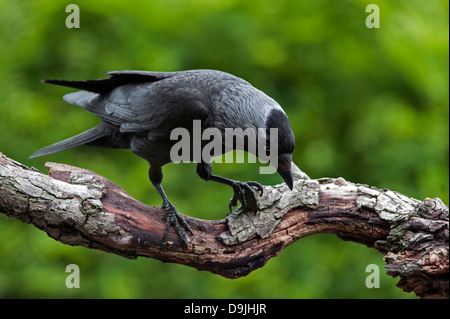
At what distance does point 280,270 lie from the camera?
5.86 m

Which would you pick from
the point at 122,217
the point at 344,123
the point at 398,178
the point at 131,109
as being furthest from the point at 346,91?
the point at 122,217

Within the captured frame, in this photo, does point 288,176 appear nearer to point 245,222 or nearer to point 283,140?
point 283,140

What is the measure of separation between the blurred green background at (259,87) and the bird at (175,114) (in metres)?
1.13

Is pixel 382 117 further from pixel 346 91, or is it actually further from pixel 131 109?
pixel 131 109

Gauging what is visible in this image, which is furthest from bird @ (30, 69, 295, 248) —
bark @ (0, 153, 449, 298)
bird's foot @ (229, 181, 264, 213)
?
bark @ (0, 153, 449, 298)

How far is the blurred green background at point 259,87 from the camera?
5.65 metres

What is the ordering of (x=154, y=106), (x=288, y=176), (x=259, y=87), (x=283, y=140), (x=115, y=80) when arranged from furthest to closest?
(x=259, y=87)
(x=115, y=80)
(x=154, y=106)
(x=288, y=176)
(x=283, y=140)

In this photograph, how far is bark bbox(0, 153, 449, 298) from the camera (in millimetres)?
3502

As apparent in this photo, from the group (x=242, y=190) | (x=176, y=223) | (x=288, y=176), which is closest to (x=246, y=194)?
(x=242, y=190)

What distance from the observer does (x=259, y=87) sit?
6102 millimetres

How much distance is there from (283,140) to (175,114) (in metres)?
0.96

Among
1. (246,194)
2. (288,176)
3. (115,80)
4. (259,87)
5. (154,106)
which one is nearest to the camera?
(288,176)

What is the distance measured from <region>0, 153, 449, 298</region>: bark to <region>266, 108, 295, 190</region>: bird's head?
263mm

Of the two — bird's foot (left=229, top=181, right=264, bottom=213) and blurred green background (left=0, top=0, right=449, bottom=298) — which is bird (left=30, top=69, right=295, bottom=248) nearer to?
bird's foot (left=229, top=181, right=264, bottom=213)
